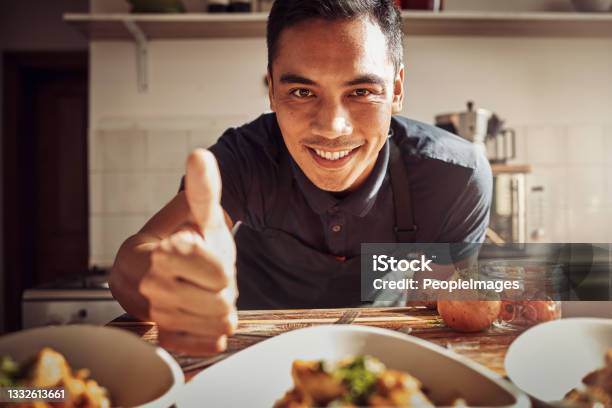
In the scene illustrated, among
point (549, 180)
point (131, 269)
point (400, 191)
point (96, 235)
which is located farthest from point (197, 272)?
point (549, 180)

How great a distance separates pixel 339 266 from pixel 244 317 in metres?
0.24

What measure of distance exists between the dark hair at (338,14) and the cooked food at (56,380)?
0.34m

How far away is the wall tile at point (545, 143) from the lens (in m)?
1.50

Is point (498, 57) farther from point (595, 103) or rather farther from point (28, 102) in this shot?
point (28, 102)

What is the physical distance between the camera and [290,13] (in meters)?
0.51

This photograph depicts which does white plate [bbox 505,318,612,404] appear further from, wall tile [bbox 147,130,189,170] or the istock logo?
wall tile [bbox 147,130,189,170]

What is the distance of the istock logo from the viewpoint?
47cm

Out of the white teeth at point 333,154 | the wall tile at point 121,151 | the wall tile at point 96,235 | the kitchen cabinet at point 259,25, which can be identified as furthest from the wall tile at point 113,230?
the white teeth at point 333,154

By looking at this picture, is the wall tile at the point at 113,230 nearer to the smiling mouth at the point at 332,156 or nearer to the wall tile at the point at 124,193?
the wall tile at the point at 124,193

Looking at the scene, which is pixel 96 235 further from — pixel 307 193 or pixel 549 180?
pixel 549 180

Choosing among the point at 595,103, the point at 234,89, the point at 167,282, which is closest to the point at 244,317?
the point at 167,282

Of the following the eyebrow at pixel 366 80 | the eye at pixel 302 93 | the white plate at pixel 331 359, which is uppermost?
the eyebrow at pixel 366 80

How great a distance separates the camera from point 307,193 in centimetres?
62

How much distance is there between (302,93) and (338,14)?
0.29 feet
